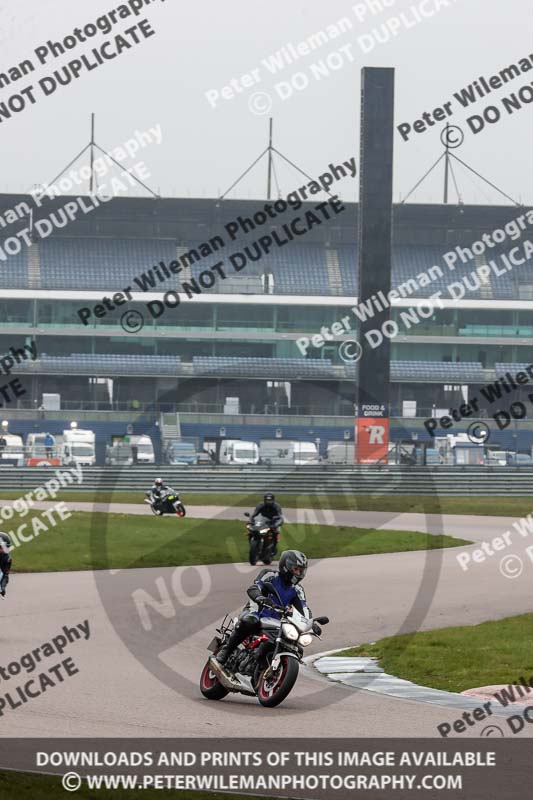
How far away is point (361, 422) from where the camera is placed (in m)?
62.9

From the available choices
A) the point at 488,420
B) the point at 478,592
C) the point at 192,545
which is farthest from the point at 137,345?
A: the point at 478,592

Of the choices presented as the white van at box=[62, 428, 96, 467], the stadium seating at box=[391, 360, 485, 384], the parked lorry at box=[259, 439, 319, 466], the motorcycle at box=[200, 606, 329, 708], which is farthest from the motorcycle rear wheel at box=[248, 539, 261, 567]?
the stadium seating at box=[391, 360, 485, 384]

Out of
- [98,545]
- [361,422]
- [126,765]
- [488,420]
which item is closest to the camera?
[126,765]

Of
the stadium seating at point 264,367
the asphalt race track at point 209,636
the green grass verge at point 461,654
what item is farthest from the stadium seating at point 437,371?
the green grass verge at point 461,654

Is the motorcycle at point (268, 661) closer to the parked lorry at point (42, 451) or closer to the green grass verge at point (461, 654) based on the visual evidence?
the green grass verge at point (461, 654)

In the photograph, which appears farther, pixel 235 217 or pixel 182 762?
pixel 235 217

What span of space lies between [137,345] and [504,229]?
26.3m

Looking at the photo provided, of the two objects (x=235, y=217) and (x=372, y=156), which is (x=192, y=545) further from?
(x=235, y=217)

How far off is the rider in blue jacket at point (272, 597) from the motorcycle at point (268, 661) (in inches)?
3.2

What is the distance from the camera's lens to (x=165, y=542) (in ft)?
102

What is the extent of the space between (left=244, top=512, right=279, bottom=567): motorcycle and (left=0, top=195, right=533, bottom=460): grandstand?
5197 centimetres

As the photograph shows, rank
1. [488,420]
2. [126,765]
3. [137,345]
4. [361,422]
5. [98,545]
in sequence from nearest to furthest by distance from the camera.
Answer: [126,765], [98,545], [361,422], [488,420], [137,345]

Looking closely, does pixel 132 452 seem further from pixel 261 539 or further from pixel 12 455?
pixel 261 539

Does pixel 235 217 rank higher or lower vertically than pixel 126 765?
higher
